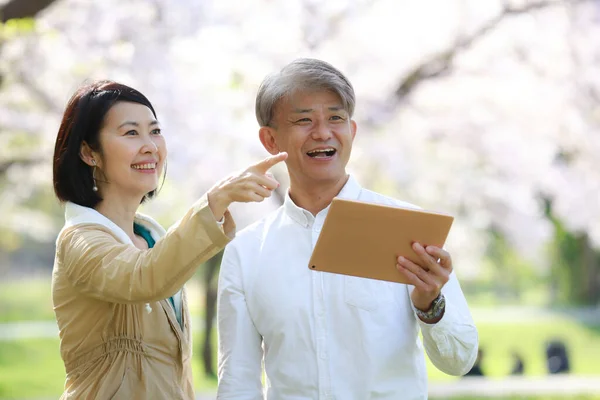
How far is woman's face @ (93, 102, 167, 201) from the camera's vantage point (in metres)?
2.69

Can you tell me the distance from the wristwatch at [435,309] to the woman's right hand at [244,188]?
0.68m

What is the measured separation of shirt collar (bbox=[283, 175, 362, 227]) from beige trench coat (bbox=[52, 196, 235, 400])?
0.54 meters

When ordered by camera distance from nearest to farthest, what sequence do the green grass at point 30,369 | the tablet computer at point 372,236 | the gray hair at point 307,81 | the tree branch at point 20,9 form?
the tablet computer at point 372,236 → the gray hair at point 307,81 → the tree branch at point 20,9 → the green grass at point 30,369

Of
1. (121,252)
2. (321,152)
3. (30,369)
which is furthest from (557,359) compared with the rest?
(30,369)

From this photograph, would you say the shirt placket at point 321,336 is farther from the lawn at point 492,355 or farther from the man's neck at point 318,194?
the lawn at point 492,355

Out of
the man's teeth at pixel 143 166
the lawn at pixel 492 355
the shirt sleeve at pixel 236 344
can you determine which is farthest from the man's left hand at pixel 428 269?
the lawn at pixel 492 355

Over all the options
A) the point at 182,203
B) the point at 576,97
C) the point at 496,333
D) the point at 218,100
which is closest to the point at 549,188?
the point at 576,97

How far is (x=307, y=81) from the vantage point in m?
2.82

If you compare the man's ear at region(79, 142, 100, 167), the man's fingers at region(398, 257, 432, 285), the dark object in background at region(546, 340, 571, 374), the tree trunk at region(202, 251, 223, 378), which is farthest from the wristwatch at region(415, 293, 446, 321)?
the tree trunk at region(202, 251, 223, 378)

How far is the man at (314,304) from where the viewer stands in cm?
265

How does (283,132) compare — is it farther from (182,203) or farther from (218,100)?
(182,203)

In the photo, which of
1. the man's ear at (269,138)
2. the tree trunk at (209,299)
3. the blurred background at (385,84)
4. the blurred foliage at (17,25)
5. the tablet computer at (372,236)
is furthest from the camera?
the tree trunk at (209,299)

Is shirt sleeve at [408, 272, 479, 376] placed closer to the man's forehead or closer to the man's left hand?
the man's left hand

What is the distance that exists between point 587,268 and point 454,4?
597 inches
